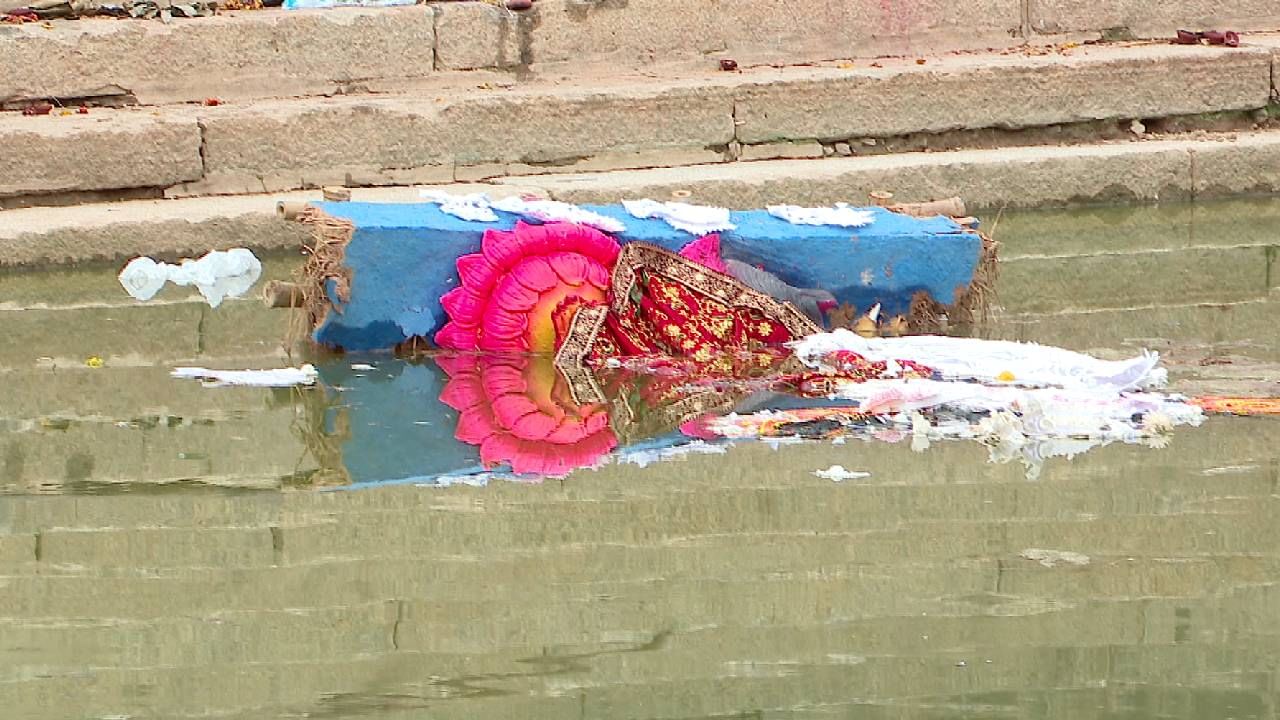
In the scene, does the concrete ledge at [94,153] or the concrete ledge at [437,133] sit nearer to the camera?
the concrete ledge at [94,153]

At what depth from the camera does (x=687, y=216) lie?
668 centimetres

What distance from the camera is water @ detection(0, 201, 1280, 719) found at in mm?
3539

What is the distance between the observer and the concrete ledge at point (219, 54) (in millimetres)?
9000

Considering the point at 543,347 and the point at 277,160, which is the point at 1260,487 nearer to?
the point at 543,347

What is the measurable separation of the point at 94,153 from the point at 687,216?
290 centimetres

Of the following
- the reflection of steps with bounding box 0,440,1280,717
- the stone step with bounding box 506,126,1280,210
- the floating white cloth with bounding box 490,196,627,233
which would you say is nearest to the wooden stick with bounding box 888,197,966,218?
the floating white cloth with bounding box 490,196,627,233

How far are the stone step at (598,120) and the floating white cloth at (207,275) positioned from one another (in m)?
1.46

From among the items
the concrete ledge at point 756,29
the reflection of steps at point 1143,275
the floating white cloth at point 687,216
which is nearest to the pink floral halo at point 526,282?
the floating white cloth at point 687,216

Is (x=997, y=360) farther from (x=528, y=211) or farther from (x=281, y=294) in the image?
(x=281, y=294)

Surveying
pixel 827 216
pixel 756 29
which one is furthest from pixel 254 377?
pixel 756 29

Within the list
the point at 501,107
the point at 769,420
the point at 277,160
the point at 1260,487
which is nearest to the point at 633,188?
the point at 501,107

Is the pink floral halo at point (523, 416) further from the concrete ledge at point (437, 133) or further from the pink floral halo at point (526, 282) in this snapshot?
the concrete ledge at point (437, 133)

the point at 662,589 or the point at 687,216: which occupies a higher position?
the point at 687,216

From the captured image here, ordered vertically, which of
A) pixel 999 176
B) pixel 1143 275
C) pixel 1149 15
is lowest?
pixel 1143 275
